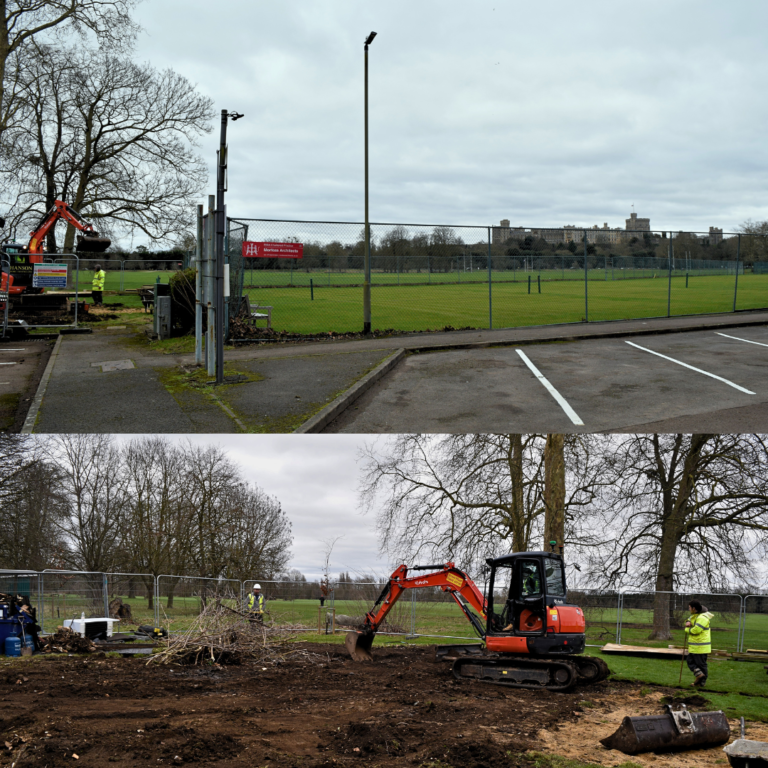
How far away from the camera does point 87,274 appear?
5247 cm

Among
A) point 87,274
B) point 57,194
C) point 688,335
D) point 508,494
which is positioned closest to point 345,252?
point 508,494

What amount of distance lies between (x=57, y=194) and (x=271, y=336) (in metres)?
24.4

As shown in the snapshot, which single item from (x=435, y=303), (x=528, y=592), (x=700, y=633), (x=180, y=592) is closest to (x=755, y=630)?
(x=700, y=633)

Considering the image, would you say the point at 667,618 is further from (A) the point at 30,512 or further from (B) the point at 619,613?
(A) the point at 30,512

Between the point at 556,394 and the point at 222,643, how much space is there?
7152 millimetres

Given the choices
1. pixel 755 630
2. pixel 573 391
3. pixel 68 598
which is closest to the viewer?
pixel 573 391

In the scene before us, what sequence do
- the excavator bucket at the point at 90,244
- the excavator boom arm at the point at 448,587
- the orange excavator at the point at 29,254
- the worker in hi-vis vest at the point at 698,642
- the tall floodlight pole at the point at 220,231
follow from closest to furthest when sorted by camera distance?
the worker in hi-vis vest at the point at 698,642
the excavator boom arm at the point at 448,587
the tall floodlight pole at the point at 220,231
the orange excavator at the point at 29,254
the excavator bucket at the point at 90,244

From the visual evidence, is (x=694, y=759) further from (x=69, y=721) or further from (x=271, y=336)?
(x=271, y=336)

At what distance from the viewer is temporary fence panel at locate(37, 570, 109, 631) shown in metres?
17.3

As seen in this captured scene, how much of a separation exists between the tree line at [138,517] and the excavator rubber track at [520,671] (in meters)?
19.0

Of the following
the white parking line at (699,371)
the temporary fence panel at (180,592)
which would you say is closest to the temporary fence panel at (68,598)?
the temporary fence panel at (180,592)

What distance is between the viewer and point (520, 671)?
10227 mm

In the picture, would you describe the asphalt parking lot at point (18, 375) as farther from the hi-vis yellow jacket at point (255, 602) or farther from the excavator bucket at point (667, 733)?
the excavator bucket at point (667, 733)

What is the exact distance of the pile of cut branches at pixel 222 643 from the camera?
37.7 ft
